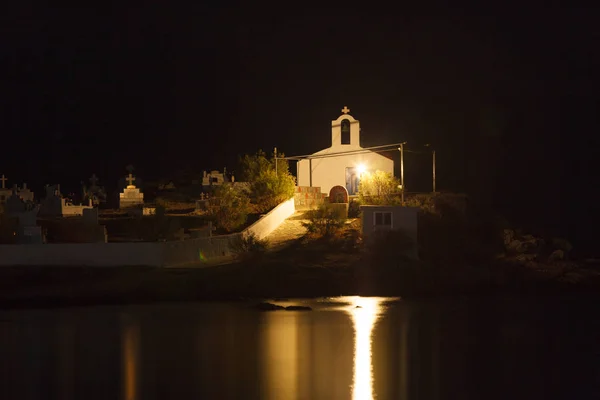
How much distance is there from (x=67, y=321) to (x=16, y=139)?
65890 millimetres

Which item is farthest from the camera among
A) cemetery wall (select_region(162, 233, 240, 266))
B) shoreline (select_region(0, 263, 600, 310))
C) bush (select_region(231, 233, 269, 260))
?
bush (select_region(231, 233, 269, 260))

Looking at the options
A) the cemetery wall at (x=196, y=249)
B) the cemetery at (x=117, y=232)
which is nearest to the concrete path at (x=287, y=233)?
the cemetery at (x=117, y=232)

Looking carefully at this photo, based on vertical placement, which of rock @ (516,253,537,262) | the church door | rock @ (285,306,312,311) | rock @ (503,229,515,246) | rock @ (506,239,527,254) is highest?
the church door

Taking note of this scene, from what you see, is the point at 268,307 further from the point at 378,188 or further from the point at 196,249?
the point at 378,188

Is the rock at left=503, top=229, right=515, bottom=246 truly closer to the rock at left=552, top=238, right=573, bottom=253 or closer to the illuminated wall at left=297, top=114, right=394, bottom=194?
the rock at left=552, top=238, right=573, bottom=253

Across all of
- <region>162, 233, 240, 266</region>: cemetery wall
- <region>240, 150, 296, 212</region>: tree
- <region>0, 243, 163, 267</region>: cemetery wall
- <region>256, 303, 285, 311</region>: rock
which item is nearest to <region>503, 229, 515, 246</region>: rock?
<region>240, 150, 296, 212</region>: tree

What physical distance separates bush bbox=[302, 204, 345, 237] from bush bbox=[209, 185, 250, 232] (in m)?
2.94

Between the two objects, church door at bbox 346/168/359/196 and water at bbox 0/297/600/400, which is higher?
church door at bbox 346/168/359/196

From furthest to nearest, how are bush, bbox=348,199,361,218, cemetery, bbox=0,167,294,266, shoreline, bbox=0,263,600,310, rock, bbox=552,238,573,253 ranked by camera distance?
rock, bbox=552,238,573,253 → bush, bbox=348,199,361,218 → cemetery, bbox=0,167,294,266 → shoreline, bbox=0,263,600,310

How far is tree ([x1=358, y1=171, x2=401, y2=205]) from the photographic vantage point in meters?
46.4

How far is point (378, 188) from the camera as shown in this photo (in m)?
47.5

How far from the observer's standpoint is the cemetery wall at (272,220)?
41.6m

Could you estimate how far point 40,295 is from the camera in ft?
111

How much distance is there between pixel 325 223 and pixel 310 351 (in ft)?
52.2
